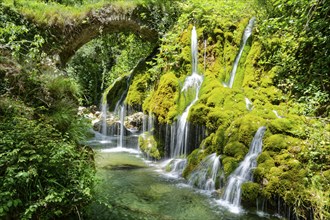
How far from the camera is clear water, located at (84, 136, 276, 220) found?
5.24m

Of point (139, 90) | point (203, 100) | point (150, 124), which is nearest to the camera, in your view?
point (203, 100)

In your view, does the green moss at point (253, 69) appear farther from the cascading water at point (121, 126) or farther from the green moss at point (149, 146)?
the cascading water at point (121, 126)

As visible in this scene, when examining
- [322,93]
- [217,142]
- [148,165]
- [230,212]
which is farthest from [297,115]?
[148,165]

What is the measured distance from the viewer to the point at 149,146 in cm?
1046

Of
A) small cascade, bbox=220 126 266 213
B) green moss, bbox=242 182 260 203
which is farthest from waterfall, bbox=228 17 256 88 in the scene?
green moss, bbox=242 182 260 203

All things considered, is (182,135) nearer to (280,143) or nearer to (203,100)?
(203,100)

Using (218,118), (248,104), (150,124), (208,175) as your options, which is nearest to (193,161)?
(208,175)

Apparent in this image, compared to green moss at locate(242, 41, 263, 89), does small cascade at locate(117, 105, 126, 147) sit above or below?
below

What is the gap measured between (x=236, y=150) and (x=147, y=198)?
2342mm

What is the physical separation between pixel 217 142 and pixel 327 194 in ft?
9.70

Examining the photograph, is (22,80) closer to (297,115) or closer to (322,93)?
(297,115)

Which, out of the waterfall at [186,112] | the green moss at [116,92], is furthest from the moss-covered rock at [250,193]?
the green moss at [116,92]

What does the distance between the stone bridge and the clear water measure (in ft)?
18.6

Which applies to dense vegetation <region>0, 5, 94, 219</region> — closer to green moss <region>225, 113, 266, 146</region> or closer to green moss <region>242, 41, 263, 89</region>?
green moss <region>225, 113, 266, 146</region>
